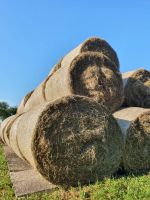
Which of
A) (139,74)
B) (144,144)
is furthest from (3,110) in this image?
(144,144)

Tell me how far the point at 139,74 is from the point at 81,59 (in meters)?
2.19

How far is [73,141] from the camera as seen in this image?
5.93 m

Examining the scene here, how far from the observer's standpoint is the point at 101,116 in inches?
243

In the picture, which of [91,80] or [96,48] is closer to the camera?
[91,80]

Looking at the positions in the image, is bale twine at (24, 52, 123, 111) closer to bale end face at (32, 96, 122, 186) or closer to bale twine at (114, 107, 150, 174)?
bale twine at (114, 107, 150, 174)

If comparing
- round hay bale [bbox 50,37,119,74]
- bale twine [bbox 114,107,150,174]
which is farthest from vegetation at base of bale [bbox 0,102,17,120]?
bale twine [bbox 114,107,150,174]

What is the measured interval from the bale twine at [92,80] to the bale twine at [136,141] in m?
0.63

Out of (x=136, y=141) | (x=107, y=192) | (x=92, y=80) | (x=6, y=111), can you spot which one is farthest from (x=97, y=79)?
(x=6, y=111)

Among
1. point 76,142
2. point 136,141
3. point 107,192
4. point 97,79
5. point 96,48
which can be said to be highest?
point 96,48

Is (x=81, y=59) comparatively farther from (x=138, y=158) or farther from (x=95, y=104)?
(x=138, y=158)

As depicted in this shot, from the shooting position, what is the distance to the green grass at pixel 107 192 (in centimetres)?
508

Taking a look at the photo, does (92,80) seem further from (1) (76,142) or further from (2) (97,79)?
(1) (76,142)

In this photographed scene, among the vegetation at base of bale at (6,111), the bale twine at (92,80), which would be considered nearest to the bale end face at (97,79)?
the bale twine at (92,80)

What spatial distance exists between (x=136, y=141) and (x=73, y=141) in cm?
128
